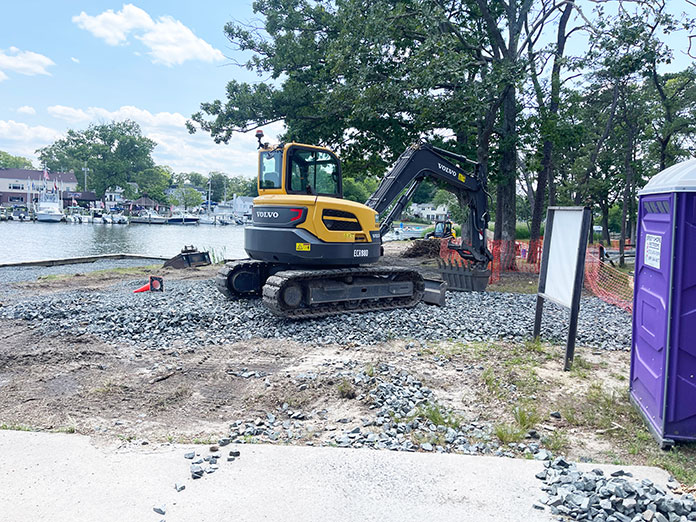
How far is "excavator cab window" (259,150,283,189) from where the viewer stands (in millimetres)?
A: 9258

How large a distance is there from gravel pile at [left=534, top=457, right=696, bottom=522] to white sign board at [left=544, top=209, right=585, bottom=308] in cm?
318

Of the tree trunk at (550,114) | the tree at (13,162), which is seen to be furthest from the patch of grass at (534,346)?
the tree at (13,162)

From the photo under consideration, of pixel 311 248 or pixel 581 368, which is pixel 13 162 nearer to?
pixel 311 248

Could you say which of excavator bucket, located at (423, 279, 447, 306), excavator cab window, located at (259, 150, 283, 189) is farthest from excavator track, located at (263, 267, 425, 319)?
excavator cab window, located at (259, 150, 283, 189)

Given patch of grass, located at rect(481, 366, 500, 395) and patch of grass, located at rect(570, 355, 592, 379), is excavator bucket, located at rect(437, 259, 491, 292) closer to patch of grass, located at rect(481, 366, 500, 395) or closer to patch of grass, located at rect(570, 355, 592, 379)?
patch of grass, located at rect(570, 355, 592, 379)

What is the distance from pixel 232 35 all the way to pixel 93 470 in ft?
63.3

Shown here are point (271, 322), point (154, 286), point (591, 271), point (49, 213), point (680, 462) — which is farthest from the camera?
point (49, 213)

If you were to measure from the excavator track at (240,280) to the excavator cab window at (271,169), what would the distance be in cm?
162

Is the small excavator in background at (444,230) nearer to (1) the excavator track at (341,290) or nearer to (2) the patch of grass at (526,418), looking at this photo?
(1) the excavator track at (341,290)

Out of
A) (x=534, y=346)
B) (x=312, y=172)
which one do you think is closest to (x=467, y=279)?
(x=312, y=172)

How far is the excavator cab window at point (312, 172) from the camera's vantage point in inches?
367

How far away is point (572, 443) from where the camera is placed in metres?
4.38

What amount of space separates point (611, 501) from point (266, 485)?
226 centimetres

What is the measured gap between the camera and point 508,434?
172 inches
